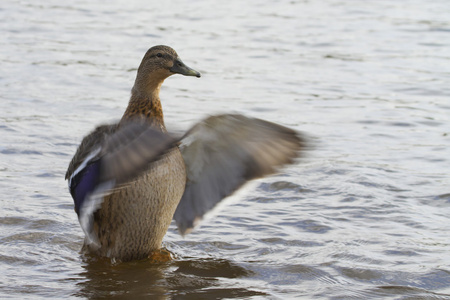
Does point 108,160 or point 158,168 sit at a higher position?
point 108,160

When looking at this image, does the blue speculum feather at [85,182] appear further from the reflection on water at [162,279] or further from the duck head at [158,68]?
the duck head at [158,68]

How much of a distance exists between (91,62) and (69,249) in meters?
6.09

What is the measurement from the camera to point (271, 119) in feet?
32.3

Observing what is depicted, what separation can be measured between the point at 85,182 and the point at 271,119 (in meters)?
4.57

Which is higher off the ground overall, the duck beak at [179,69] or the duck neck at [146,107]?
the duck beak at [179,69]

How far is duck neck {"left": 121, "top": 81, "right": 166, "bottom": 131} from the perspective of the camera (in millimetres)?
6200

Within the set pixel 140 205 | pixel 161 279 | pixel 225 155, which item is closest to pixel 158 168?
pixel 140 205

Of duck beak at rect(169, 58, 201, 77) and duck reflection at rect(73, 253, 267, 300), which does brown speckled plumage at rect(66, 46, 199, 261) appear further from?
duck beak at rect(169, 58, 201, 77)

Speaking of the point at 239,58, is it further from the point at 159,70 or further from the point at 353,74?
the point at 159,70

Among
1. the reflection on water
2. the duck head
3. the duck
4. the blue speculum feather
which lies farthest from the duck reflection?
the duck head

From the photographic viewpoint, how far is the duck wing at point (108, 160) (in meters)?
4.70

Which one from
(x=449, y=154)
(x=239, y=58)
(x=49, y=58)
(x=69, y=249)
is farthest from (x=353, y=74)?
(x=69, y=249)

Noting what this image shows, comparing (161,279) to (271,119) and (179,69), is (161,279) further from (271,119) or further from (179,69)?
(271,119)

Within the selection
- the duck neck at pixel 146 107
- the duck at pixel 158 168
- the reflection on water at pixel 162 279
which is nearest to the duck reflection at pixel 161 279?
the reflection on water at pixel 162 279
